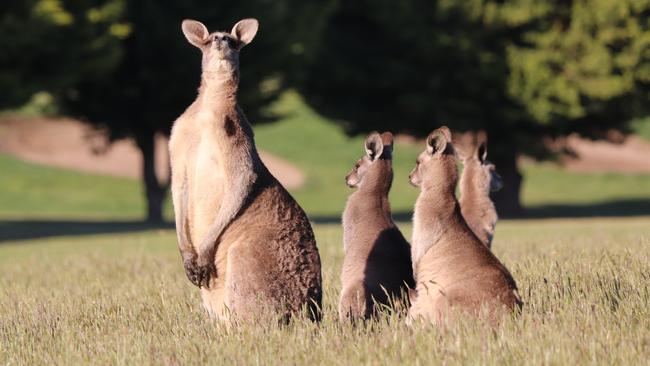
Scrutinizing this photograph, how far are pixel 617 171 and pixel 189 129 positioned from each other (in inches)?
1770

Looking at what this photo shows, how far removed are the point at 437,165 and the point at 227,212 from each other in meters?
1.57

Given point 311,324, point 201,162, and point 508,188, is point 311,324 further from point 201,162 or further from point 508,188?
point 508,188

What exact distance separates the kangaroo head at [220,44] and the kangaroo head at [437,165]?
4.74 ft

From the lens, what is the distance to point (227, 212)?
24.7 feet

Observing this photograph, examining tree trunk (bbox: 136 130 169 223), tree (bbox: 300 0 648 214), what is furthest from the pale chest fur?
tree trunk (bbox: 136 130 169 223)

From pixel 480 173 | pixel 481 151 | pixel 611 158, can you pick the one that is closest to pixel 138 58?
pixel 480 173

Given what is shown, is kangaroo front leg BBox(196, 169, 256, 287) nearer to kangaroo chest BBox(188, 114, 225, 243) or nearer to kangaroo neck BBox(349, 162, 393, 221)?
kangaroo chest BBox(188, 114, 225, 243)

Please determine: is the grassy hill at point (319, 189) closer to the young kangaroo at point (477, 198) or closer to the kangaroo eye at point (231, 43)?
the young kangaroo at point (477, 198)

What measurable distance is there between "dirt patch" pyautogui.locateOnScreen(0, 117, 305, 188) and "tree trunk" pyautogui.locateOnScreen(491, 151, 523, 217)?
573 inches

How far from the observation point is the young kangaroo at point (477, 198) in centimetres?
1127

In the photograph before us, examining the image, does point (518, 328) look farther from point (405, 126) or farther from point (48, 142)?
point (48, 142)

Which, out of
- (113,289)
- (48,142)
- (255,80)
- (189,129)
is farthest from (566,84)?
(48,142)

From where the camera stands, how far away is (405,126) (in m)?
31.8

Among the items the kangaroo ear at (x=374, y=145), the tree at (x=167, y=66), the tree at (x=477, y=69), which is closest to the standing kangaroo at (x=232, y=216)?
the kangaroo ear at (x=374, y=145)
